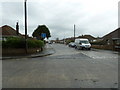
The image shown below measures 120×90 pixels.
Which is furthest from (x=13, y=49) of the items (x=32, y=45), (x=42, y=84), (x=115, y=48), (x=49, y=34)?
(x=49, y=34)

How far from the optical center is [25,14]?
18.8 m

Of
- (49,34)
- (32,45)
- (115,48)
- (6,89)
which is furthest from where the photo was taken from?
(49,34)

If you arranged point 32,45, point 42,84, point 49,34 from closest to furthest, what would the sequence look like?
point 42,84
point 32,45
point 49,34

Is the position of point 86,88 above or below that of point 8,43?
below

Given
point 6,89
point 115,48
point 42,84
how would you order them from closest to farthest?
point 6,89 < point 42,84 < point 115,48

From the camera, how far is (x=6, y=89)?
16.9 feet

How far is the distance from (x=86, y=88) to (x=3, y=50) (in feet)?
52.8

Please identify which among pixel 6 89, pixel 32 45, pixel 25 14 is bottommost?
pixel 6 89

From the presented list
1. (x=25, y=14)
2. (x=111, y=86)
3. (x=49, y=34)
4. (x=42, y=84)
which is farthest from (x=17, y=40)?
(x=49, y=34)

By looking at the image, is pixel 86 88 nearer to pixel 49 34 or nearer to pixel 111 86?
pixel 111 86

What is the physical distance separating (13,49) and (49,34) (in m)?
62.6

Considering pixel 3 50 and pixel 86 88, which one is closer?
pixel 86 88

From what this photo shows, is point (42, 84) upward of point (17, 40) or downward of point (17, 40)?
downward

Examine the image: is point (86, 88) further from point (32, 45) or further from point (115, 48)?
point (115, 48)
